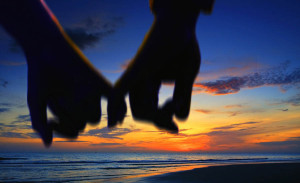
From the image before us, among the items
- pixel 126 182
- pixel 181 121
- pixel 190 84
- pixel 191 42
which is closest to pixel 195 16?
pixel 191 42

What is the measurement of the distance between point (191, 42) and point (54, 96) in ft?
1.59

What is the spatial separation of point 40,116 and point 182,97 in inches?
18.9

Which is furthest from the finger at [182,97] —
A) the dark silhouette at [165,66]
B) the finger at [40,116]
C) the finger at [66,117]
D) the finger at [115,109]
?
the finger at [40,116]

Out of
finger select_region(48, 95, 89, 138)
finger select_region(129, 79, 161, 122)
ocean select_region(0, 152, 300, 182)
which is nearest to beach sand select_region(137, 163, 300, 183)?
ocean select_region(0, 152, 300, 182)

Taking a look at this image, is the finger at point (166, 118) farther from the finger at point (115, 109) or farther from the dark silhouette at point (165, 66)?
the finger at point (115, 109)

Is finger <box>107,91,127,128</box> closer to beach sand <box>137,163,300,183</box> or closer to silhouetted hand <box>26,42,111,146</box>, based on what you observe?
silhouetted hand <box>26,42,111,146</box>

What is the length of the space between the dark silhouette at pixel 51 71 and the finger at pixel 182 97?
18cm

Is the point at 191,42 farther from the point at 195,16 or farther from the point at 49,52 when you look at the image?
the point at 49,52

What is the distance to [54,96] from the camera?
2.42 ft

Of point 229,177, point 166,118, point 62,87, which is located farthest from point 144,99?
point 229,177

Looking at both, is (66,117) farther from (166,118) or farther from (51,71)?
(166,118)

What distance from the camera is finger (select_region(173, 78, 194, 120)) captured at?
71cm

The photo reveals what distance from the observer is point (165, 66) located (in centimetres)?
67

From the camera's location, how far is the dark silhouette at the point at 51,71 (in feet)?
2.13
